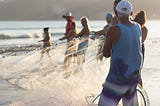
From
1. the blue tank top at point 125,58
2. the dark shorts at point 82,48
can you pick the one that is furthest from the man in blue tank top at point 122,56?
the dark shorts at point 82,48

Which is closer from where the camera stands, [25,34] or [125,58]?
[125,58]

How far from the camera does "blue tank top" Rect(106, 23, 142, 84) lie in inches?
184

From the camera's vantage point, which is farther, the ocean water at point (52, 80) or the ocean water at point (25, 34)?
the ocean water at point (25, 34)

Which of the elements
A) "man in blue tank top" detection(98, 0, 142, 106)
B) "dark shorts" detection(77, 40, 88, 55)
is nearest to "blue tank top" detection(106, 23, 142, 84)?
"man in blue tank top" detection(98, 0, 142, 106)

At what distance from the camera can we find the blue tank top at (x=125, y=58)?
15.3 ft

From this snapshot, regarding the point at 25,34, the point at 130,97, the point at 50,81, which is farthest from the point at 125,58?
the point at 25,34

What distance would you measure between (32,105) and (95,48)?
297 cm

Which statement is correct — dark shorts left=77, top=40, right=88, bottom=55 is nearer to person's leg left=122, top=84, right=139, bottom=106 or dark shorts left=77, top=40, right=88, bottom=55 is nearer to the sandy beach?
the sandy beach

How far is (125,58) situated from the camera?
4.68m

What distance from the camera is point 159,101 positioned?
8.11 metres

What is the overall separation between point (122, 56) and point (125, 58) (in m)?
0.04

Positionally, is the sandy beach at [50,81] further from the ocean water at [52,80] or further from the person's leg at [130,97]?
the person's leg at [130,97]

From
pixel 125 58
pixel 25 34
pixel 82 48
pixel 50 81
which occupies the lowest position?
pixel 25 34

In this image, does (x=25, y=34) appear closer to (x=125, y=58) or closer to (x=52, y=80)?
(x=52, y=80)
